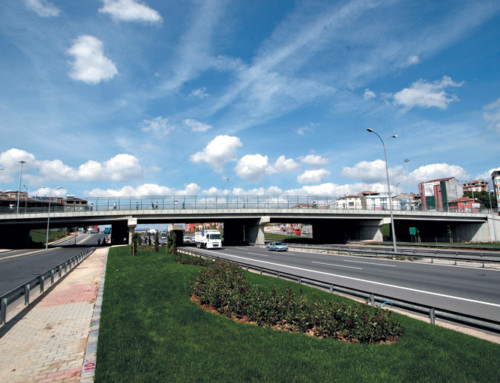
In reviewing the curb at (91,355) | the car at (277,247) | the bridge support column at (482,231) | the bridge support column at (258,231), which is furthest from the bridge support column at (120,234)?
the bridge support column at (482,231)

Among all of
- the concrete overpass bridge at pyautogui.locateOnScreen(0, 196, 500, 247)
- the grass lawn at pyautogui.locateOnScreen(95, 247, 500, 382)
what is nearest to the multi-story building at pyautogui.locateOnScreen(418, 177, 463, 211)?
the concrete overpass bridge at pyautogui.locateOnScreen(0, 196, 500, 247)

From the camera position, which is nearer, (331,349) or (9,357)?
(331,349)

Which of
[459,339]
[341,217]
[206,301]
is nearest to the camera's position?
[459,339]

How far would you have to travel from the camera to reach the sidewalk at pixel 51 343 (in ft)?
18.8

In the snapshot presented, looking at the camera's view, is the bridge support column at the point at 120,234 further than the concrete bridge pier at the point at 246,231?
Yes

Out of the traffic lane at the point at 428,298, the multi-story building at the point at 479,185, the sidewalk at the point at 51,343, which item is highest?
the multi-story building at the point at 479,185

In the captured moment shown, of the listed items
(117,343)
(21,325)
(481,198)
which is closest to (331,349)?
(117,343)

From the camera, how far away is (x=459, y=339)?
6574 millimetres

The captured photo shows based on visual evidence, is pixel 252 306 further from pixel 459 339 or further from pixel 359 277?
pixel 359 277

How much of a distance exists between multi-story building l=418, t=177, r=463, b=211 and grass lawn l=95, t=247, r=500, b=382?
11040cm

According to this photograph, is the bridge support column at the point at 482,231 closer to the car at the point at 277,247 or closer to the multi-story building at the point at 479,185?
the car at the point at 277,247

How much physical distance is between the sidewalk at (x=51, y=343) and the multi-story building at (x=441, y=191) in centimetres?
11238

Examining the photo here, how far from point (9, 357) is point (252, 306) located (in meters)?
5.69

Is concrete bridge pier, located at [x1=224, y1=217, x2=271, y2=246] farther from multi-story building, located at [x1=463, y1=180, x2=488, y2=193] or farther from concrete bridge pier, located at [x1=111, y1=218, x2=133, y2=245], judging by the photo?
multi-story building, located at [x1=463, y1=180, x2=488, y2=193]
